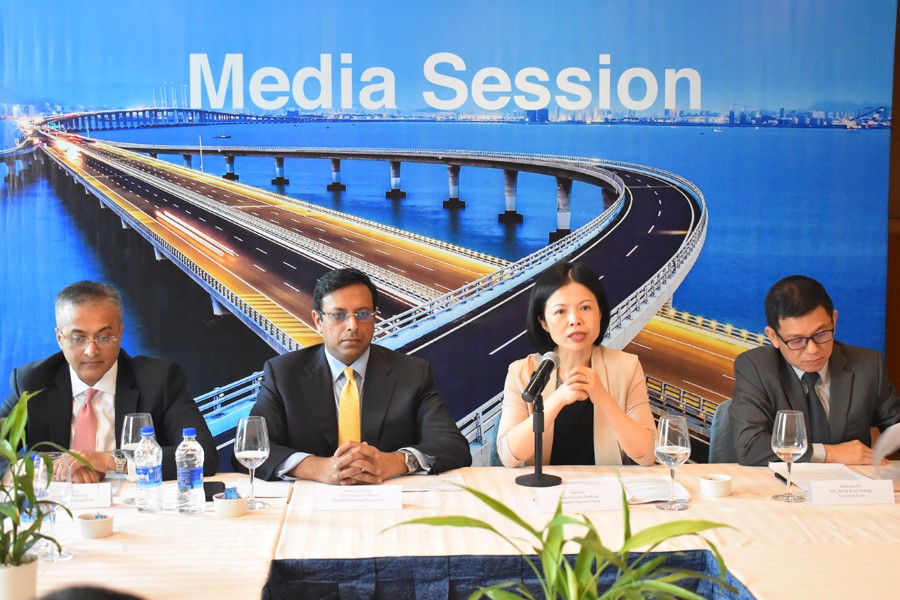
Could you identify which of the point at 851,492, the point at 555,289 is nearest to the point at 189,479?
the point at 555,289

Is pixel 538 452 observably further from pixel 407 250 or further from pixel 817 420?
pixel 407 250

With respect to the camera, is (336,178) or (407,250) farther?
(336,178)

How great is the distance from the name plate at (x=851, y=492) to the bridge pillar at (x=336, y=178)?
318 centimetres

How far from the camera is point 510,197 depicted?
15.7 ft

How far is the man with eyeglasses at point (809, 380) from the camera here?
2.88 meters

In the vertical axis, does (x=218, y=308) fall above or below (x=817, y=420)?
above

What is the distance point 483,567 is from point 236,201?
338 centimetres

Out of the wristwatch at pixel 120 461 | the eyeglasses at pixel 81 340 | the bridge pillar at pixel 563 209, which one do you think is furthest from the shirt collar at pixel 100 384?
the bridge pillar at pixel 563 209

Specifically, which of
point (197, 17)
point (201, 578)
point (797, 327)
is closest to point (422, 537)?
point (201, 578)

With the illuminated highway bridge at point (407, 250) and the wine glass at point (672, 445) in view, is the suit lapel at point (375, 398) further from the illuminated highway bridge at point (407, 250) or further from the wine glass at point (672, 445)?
the illuminated highway bridge at point (407, 250)

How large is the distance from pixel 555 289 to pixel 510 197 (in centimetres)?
193

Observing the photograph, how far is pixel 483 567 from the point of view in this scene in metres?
1.84

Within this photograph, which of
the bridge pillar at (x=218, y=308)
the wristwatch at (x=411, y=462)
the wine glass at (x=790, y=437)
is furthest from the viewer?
the bridge pillar at (x=218, y=308)

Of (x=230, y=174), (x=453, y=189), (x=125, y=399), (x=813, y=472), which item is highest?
(x=230, y=174)
